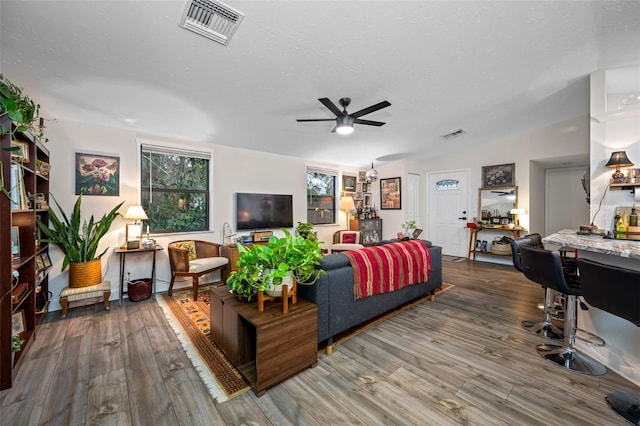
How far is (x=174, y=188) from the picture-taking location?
4.19m

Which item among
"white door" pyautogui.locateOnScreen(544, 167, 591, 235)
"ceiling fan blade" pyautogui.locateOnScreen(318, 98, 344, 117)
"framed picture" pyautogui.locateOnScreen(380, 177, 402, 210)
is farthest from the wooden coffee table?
"white door" pyautogui.locateOnScreen(544, 167, 591, 235)

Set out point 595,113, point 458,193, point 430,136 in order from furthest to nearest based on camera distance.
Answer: point 458,193
point 430,136
point 595,113

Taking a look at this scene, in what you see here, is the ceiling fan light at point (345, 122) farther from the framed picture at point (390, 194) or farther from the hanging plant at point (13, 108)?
the framed picture at point (390, 194)

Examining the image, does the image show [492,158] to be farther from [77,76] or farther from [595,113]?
[77,76]

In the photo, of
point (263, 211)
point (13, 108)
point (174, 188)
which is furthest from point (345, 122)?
point (174, 188)

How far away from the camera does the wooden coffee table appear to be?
68.6 inches

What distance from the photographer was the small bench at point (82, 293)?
2955 millimetres

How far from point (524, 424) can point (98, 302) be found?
4.48 meters

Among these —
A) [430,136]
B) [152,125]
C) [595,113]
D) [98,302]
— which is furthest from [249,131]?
[595,113]

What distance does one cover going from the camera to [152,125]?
142 inches

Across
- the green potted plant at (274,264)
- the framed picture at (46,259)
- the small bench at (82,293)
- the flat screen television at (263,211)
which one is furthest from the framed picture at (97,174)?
the green potted plant at (274,264)

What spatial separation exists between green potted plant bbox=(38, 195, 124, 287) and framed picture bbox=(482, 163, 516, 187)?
271 inches

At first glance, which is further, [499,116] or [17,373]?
[499,116]

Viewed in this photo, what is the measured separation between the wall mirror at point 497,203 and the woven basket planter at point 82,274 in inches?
275
